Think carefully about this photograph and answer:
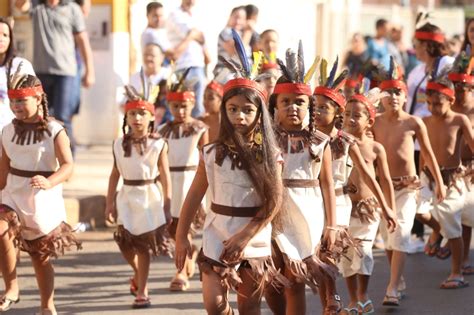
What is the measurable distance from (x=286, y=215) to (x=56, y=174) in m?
1.79

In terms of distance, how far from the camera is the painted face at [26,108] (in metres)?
8.32

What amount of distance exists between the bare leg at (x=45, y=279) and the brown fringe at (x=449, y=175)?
11.2 ft

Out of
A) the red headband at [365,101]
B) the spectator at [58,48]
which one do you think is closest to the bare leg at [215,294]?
the red headband at [365,101]

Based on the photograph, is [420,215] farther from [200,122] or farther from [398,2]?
[398,2]

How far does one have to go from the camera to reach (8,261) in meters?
8.62

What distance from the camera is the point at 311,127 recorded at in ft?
24.3

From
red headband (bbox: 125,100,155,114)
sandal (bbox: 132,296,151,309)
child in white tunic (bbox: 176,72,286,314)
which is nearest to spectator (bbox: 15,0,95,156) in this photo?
red headband (bbox: 125,100,155,114)

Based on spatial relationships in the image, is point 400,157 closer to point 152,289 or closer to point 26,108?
point 152,289

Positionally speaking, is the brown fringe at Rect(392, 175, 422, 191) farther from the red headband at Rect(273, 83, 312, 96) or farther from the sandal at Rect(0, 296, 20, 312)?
the sandal at Rect(0, 296, 20, 312)

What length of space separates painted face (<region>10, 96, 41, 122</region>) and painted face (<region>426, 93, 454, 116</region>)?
3.50m

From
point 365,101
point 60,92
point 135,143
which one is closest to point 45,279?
point 135,143

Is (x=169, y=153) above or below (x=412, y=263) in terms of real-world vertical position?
above

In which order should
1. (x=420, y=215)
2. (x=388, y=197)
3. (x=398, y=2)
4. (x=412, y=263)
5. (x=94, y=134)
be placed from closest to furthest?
(x=388, y=197)
(x=420, y=215)
(x=412, y=263)
(x=94, y=134)
(x=398, y=2)

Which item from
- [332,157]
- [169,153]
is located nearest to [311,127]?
[332,157]
